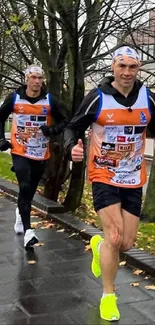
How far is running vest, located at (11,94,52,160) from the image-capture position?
6.34m

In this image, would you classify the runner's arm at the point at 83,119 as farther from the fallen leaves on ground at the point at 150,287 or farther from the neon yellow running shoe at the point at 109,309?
the fallen leaves on ground at the point at 150,287

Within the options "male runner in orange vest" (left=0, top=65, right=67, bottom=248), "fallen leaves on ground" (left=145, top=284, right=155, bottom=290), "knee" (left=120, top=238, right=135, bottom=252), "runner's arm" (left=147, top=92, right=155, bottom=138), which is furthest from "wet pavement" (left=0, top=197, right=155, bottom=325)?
"runner's arm" (left=147, top=92, right=155, bottom=138)

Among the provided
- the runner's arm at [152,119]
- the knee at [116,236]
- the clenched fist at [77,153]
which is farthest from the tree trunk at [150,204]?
the clenched fist at [77,153]

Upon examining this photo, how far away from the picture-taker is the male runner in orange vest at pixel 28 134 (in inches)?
247

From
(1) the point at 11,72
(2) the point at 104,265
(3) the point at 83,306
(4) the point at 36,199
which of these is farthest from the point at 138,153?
(1) the point at 11,72

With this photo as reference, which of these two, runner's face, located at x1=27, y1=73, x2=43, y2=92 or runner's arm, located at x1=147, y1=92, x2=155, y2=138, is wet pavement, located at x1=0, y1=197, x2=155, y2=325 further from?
runner's face, located at x1=27, y1=73, x2=43, y2=92

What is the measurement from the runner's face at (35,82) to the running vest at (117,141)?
2045mm

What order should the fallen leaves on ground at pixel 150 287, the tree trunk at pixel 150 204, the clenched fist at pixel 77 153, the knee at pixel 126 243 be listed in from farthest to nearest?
the tree trunk at pixel 150 204, the fallen leaves on ground at pixel 150 287, the knee at pixel 126 243, the clenched fist at pixel 77 153

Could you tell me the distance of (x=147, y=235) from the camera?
285 inches

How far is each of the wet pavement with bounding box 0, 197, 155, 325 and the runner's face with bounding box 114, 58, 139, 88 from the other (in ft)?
5.84

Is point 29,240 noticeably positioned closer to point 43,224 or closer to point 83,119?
point 43,224

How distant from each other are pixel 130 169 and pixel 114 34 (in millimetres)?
5194

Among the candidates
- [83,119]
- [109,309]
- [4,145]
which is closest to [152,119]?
[83,119]

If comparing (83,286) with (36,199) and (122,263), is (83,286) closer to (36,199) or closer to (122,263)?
(122,263)
